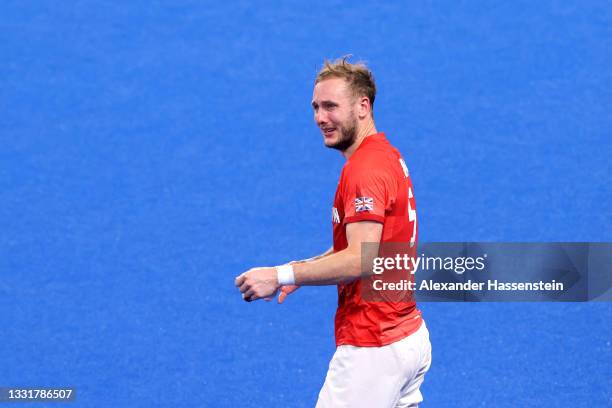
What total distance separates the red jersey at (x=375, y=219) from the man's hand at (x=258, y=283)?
356mm

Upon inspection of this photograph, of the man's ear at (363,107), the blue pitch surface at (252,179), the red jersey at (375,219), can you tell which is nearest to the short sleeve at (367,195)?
the red jersey at (375,219)

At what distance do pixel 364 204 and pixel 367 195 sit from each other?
4cm

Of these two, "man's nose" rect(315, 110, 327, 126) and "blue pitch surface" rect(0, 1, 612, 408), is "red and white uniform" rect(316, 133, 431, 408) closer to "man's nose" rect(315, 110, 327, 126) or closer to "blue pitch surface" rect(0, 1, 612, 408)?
"man's nose" rect(315, 110, 327, 126)

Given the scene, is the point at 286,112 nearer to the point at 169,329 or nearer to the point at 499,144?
the point at 499,144

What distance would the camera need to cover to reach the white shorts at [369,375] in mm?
3801

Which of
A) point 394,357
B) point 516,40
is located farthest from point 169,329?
point 516,40

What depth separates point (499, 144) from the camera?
8.49 metres

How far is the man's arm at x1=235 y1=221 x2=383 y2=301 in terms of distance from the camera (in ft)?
11.6

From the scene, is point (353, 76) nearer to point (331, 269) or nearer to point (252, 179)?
point (331, 269)

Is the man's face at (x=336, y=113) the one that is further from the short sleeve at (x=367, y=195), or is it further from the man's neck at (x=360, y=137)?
the short sleeve at (x=367, y=195)

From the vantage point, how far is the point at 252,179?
324 inches

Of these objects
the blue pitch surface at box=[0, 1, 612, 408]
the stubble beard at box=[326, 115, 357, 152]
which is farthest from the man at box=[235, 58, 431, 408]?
the blue pitch surface at box=[0, 1, 612, 408]

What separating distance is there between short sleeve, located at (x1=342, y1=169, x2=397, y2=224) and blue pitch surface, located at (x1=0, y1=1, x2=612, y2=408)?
2.44 m

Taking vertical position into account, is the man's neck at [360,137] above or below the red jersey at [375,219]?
above
